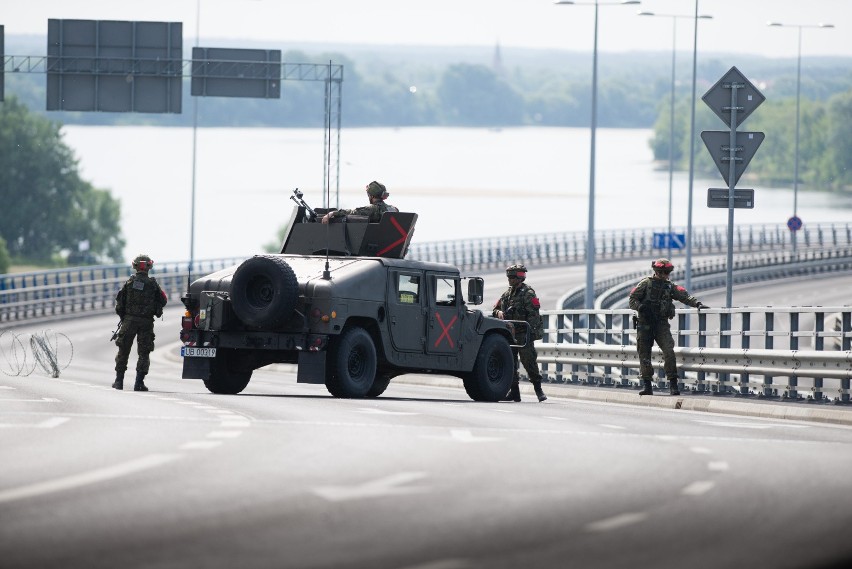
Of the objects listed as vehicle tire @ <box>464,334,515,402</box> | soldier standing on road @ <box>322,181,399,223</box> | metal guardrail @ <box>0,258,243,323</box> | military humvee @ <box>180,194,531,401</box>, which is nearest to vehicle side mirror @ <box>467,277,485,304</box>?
military humvee @ <box>180,194,531,401</box>

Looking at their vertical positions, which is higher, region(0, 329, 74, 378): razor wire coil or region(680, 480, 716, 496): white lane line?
region(680, 480, 716, 496): white lane line

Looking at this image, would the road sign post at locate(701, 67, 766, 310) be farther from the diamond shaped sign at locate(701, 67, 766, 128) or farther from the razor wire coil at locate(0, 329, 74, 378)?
the razor wire coil at locate(0, 329, 74, 378)

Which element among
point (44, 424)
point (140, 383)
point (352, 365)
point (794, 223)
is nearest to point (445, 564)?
point (44, 424)

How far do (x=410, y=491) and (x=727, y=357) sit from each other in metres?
14.9

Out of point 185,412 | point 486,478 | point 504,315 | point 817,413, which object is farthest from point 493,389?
point 486,478

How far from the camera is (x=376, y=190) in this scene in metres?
26.0

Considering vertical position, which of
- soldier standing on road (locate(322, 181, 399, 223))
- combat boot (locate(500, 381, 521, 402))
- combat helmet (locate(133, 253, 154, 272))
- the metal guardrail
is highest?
soldier standing on road (locate(322, 181, 399, 223))

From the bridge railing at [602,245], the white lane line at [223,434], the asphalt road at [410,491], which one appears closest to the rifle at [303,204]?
the asphalt road at [410,491]

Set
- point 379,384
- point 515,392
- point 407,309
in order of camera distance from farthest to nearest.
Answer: point 379,384
point 515,392
point 407,309

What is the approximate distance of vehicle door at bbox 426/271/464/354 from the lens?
25125 mm

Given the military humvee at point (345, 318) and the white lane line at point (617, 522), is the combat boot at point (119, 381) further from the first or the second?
the white lane line at point (617, 522)

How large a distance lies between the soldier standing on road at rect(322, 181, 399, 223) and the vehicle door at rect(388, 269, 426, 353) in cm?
109

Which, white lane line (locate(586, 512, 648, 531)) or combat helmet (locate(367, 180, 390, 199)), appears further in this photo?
combat helmet (locate(367, 180, 390, 199))

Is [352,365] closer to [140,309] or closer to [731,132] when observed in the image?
[140,309]
